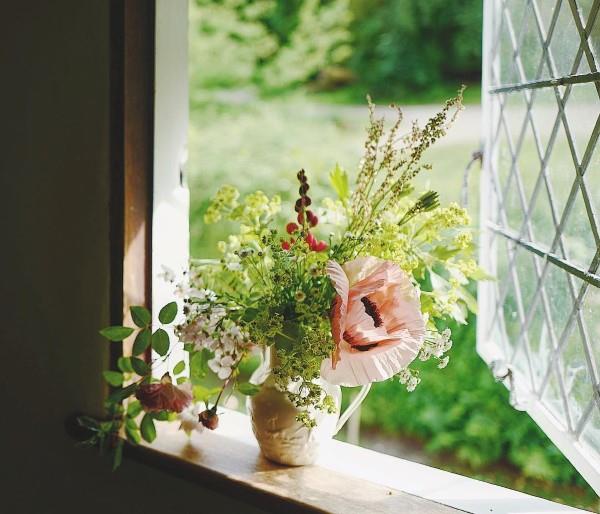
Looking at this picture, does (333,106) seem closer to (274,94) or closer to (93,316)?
(274,94)

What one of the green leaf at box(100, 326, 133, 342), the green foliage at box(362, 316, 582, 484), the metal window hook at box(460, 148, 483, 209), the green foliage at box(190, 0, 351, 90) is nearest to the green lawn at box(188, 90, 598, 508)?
the green foliage at box(362, 316, 582, 484)

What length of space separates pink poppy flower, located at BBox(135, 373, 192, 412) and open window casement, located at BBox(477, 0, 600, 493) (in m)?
0.52

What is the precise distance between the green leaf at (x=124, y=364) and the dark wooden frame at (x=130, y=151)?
0.08 m

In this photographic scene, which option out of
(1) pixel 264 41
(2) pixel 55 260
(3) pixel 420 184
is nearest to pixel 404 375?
(2) pixel 55 260

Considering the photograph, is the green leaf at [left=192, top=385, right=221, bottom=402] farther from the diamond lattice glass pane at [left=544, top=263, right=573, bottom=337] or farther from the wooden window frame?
the diamond lattice glass pane at [left=544, top=263, right=573, bottom=337]

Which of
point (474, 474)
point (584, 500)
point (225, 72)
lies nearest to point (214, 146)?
point (225, 72)

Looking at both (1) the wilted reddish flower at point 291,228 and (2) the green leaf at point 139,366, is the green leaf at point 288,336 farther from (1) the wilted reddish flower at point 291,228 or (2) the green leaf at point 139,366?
(2) the green leaf at point 139,366

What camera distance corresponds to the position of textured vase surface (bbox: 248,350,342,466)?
40.8 inches

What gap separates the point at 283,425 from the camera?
1.04 meters

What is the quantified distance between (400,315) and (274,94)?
3415mm

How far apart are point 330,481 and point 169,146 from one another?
0.65 metres

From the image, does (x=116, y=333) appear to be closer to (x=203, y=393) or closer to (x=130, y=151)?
(x=203, y=393)

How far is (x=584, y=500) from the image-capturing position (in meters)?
2.93

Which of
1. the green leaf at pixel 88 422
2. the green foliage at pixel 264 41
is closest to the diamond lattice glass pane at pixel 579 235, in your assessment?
the green leaf at pixel 88 422
